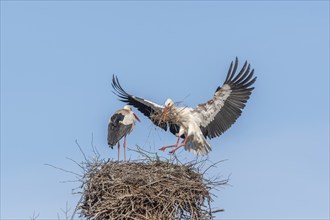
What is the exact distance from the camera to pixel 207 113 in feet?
49.3

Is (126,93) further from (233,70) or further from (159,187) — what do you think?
(159,187)

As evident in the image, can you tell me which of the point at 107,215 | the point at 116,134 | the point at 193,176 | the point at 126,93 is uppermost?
the point at 126,93

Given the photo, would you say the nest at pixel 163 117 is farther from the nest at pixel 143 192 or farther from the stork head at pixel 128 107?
the nest at pixel 143 192

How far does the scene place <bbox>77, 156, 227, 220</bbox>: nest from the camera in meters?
11.8

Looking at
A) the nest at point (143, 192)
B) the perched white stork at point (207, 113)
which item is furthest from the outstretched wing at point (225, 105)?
the nest at point (143, 192)

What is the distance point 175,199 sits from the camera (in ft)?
39.0

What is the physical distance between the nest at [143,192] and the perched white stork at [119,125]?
191 centimetres

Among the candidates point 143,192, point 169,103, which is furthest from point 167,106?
point 143,192

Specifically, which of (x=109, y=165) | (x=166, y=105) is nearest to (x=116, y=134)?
(x=166, y=105)

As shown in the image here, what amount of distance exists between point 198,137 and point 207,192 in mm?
2593

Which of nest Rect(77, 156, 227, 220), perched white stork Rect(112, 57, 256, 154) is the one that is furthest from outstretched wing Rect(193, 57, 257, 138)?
nest Rect(77, 156, 227, 220)

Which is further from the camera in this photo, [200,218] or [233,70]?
[233,70]

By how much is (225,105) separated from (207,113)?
35 centimetres

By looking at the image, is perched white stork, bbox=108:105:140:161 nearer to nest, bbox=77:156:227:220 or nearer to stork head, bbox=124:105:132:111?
stork head, bbox=124:105:132:111
